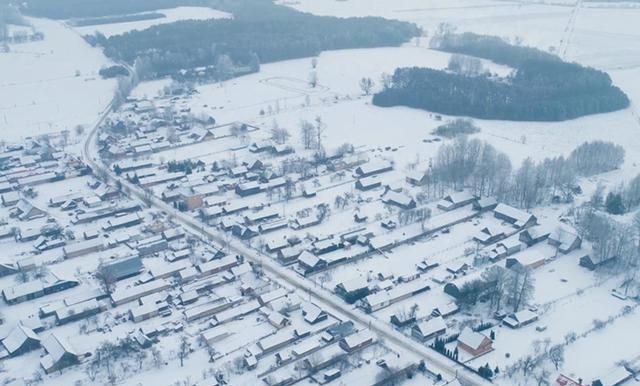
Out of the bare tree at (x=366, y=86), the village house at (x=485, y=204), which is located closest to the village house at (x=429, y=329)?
the village house at (x=485, y=204)

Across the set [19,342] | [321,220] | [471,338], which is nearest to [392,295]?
[471,338]

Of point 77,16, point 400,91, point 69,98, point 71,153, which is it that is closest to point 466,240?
point 400,91

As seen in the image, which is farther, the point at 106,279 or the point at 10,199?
the point at 10,199

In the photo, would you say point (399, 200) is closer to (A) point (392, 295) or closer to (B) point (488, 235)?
(B) point (488, 235)

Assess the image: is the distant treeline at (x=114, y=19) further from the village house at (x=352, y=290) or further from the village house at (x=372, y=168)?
the village house at (x=352, y=290)

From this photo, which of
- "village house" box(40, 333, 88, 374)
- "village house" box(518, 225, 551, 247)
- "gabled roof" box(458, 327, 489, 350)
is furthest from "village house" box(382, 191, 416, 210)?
"village house" box(40, 333, 88, 374)

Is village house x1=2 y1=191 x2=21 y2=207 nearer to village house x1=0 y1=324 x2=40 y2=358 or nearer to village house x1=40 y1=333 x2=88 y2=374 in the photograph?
village house x1=0 y1=324 x2=40 y2=358
